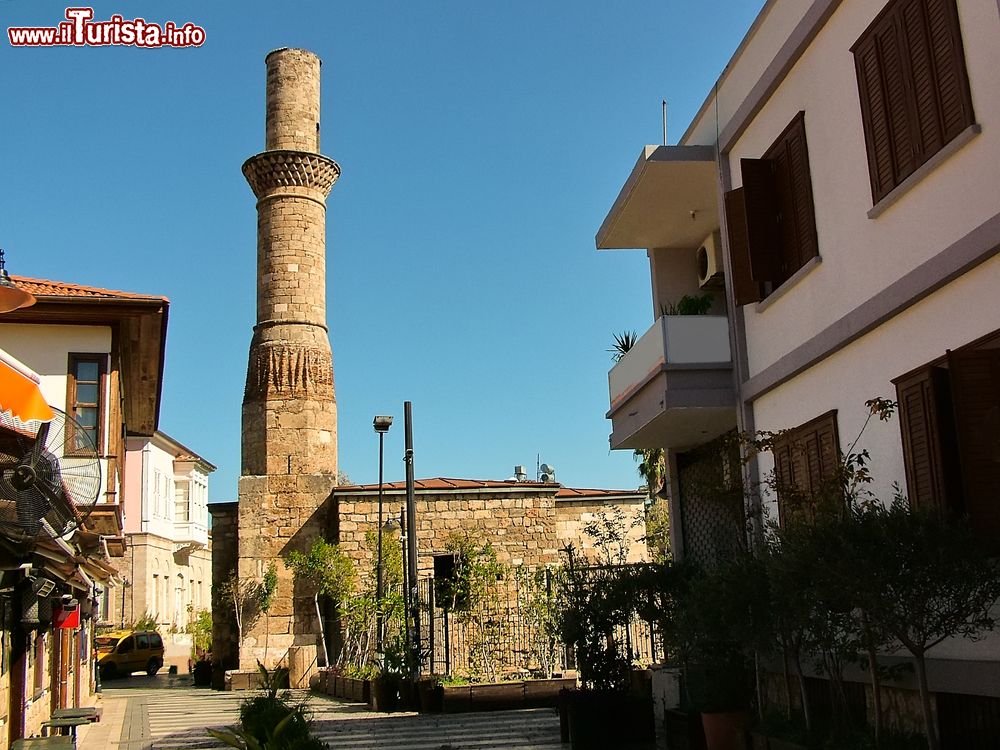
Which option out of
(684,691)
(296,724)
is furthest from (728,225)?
(296,724)

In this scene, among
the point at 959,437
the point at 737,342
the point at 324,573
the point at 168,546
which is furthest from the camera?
the point at 168,546

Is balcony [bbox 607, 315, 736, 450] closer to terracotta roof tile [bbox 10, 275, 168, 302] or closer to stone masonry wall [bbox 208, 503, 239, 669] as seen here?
terracotta roof tile [bbox 10, 275, 168, 302]

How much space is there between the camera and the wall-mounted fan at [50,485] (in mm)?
9141

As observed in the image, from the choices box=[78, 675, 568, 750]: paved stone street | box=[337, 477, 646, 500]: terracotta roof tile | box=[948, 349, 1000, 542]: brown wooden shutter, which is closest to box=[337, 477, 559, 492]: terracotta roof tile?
box=[337, 477, 646, 500]: terracotta roof tile

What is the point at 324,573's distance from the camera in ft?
86.2

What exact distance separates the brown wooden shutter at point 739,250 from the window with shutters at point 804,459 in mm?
1638

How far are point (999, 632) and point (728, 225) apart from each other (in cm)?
540

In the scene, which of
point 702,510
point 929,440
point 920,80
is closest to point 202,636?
point 702,510

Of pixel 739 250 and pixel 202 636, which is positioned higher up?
pixel 739 250

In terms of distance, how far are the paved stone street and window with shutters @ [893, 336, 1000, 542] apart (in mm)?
6034

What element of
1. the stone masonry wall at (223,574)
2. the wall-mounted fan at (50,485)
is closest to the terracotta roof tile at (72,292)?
the wall-mounted fan at (50,485)

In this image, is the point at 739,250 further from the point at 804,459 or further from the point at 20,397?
the point at 20,397

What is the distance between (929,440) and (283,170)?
78.8 feet

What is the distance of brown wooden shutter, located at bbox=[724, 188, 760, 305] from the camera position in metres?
10.9
